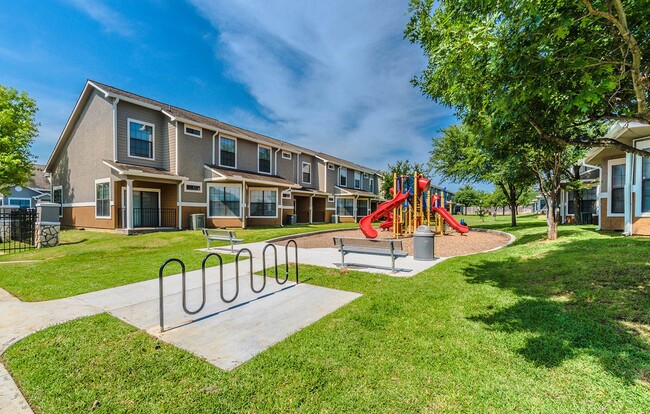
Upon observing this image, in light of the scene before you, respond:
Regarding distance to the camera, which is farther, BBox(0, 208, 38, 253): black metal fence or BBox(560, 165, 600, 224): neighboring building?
BBox(560, 165, 600, 224): neighboring building

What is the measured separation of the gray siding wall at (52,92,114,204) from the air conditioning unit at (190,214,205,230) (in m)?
4.62

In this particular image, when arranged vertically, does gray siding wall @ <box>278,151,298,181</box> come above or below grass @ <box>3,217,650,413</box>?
above

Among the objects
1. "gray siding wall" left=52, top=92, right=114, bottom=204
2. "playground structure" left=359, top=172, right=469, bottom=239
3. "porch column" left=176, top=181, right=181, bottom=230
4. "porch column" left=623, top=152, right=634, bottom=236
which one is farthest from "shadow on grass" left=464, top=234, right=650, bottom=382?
"gray siding wall" left=52, top=92, right=114, bottom=204

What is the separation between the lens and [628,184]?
464 inches

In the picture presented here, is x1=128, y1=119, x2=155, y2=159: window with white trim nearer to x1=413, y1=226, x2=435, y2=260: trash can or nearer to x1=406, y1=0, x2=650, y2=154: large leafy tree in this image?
x1=413, y1=226, x2=435, y2=260: trash can

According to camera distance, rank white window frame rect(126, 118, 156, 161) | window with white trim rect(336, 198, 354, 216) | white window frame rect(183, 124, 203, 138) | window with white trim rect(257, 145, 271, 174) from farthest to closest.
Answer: window with white trim rect(336, 198, 354, 216) → window with white trim rect(257, 145, 271, 174) → white window frame rect(183, 124, 203, 138) → white window frame rect(126, 118, 156, 161)

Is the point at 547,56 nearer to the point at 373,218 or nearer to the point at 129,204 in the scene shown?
the point at 373,218

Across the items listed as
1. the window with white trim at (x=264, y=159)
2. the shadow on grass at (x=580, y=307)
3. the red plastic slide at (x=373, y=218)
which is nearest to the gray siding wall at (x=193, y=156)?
the window with white trim at (x=264, y=159)

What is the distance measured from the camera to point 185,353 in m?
3.64

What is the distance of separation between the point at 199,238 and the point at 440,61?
44.1ft

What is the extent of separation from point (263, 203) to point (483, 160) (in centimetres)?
1649

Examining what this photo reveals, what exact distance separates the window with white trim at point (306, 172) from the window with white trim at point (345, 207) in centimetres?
464

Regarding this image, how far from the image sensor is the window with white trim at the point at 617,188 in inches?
527

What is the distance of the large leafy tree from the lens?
144 inches
